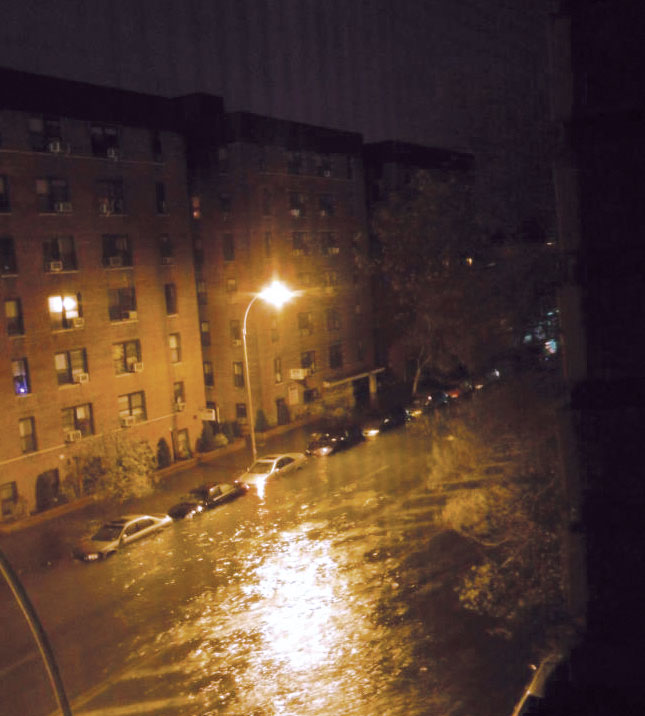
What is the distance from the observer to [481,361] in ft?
51.5

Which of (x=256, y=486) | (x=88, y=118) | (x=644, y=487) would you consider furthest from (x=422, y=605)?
(x=88, y=118)

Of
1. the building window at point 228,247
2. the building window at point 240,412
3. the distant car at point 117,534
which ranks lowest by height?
the distant car at point 117,534

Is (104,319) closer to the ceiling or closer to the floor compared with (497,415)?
closer to the ceiling

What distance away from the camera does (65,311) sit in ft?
91.1

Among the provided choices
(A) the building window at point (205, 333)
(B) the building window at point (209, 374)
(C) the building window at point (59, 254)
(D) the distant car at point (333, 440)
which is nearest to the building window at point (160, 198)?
(C) the building window at point (59, 254)

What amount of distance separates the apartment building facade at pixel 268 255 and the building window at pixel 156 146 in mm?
5127

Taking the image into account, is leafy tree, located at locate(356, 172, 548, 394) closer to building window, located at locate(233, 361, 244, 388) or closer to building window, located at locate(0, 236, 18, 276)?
building window, located at locate(0, 236, 18, 276)

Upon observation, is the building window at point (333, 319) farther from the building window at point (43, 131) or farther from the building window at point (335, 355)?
the building window at point (43, 131)

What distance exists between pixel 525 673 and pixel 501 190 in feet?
30.5

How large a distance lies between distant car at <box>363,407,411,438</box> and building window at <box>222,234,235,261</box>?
11419 millimetres

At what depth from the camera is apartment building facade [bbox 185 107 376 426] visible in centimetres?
3700

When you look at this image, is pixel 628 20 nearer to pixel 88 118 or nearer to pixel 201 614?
pixel 201 614

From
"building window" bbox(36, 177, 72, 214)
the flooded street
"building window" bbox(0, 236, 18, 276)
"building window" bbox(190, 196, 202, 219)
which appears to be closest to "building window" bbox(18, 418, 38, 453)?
"building window" bbox(0, 236, 18, 276)

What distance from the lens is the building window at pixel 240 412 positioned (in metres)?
37.9
